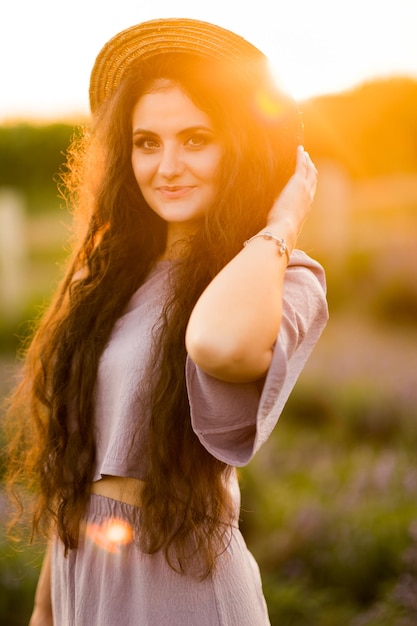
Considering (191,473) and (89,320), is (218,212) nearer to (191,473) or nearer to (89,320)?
(89,320)

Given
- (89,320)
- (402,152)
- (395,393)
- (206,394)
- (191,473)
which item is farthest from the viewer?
(402,152)

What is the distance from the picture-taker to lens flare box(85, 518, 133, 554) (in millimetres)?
1733

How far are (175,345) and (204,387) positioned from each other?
231 millimetres

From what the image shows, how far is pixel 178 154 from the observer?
1.80m

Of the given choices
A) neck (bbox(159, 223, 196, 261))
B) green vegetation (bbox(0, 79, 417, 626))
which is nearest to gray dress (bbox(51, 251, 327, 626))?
neck (bbox(159, 223, 196, 261))

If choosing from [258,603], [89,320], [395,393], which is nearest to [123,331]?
[89,320]

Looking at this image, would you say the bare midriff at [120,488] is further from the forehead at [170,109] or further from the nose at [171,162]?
the forehead at [170,109]

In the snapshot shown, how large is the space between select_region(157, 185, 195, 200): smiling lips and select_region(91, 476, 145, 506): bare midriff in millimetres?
677

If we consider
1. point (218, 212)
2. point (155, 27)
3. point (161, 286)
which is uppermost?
point (155, 27)

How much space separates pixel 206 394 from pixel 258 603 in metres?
0.63

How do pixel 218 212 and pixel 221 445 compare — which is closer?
pixel 221 445

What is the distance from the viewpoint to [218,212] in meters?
1.78

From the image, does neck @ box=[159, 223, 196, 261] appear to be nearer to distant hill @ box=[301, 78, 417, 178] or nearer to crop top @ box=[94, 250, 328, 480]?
crop top @ box=[94, 250, 328, 480]

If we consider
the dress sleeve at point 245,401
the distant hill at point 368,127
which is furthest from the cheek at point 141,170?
the distant hill at point 368,127
